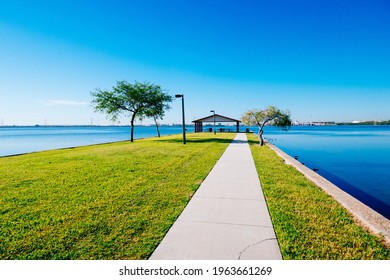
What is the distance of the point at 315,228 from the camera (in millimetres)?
3779

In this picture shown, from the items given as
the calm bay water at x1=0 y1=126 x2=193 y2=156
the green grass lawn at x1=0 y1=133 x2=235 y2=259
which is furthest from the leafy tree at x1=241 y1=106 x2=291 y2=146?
the calm bay water at x1=0 y1=126 x2=193 y2=156

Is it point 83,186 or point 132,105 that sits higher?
point 132,105

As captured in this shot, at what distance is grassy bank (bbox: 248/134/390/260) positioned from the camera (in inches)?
121

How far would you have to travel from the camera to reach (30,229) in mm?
3750

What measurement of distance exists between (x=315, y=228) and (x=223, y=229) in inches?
64.3

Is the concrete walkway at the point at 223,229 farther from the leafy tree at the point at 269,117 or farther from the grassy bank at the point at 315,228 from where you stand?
the leafy tree at the point at 269,117

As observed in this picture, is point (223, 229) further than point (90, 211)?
No

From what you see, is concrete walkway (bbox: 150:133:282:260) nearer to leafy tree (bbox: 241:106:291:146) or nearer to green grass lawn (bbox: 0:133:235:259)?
green grass lawn (bbox: 0:133:235:259)

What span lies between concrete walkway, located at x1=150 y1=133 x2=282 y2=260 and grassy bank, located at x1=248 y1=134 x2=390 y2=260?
0.73 feet

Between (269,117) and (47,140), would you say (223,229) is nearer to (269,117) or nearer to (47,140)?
(269,117)

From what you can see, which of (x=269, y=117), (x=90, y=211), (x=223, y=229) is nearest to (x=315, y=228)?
(x=223, y=229)
